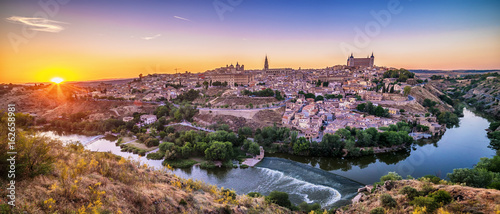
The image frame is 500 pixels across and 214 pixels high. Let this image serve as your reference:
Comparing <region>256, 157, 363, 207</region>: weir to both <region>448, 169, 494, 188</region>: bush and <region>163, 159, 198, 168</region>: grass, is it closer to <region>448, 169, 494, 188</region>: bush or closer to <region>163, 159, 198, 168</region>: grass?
<region>448, 169, 494, 188</region>: bush

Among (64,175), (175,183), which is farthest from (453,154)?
(64,175)

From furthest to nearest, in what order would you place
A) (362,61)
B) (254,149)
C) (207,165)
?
(362,61), (254,149), (207,165)

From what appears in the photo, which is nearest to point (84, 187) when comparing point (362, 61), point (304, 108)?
point (304, 108)

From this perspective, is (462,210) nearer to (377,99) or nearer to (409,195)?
(409,195)

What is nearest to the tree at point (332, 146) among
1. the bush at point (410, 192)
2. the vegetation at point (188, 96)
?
the bush at point (410, 192)

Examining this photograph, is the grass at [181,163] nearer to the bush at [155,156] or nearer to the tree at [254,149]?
the bush at [155,156]

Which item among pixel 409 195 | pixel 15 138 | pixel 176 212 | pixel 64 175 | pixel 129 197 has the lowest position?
pixel 409 195

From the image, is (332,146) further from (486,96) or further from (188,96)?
(486,96)
